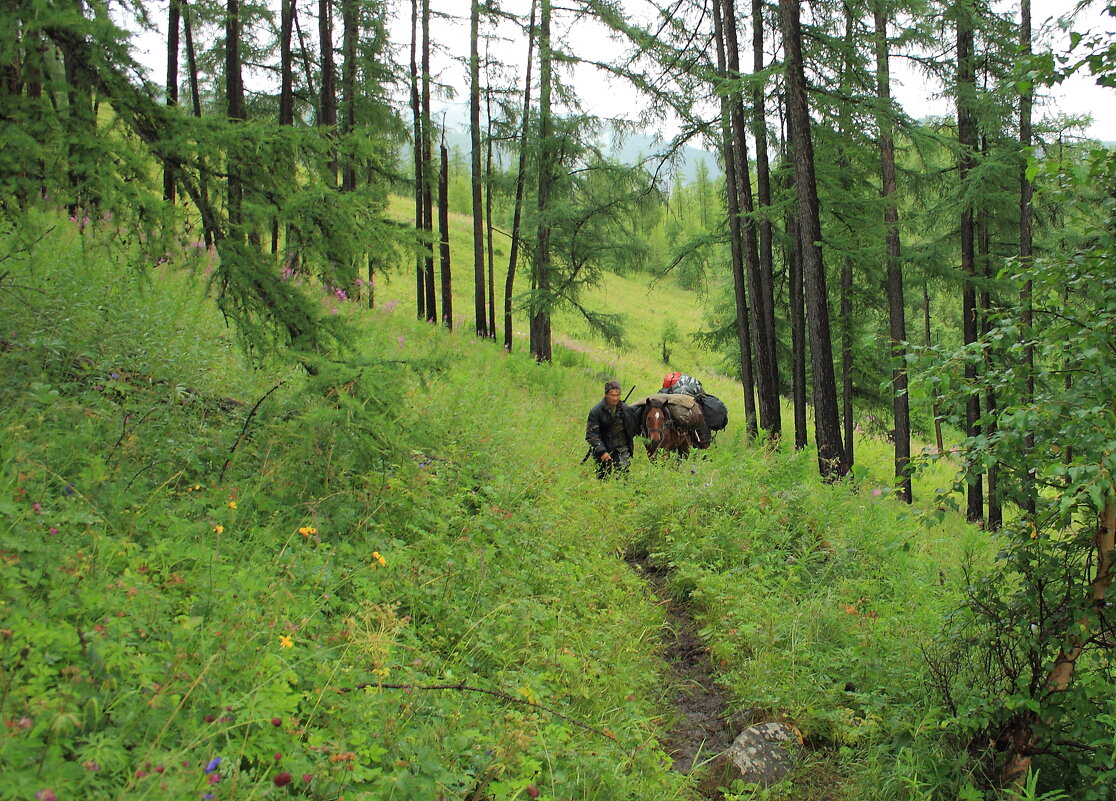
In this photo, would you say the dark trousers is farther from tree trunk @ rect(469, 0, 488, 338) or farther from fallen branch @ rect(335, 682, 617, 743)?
tree trunk @ rect(469, 0, 488, 338)

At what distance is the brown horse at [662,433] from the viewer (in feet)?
36.1

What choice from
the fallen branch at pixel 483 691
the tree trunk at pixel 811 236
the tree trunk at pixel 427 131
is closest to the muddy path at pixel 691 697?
the fallen branch at pixel 483 691

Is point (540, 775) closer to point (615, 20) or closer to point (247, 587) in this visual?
point (247, 587)

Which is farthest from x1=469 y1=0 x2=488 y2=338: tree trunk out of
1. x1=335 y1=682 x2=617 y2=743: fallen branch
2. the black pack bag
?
x1=335 y1=682 x2=617 y2=743: fallen branch

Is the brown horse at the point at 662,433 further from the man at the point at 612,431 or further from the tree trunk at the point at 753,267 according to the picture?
the tree trunk at the point at 753,267

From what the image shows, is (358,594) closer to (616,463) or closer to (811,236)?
(616,463)

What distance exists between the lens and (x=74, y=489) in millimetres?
3455

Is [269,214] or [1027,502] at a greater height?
[269,214]

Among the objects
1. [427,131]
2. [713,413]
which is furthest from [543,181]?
[713,413]

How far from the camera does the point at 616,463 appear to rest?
→ 10.3 metres

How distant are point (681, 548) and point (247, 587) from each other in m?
4.96

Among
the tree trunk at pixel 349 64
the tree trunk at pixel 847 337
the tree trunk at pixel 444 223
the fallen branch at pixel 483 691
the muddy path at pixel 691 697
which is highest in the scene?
the tree trunk at pixel 349 64

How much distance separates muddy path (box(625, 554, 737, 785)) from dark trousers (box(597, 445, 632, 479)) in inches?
126

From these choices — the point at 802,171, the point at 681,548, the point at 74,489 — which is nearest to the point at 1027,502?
the point at 681,548
